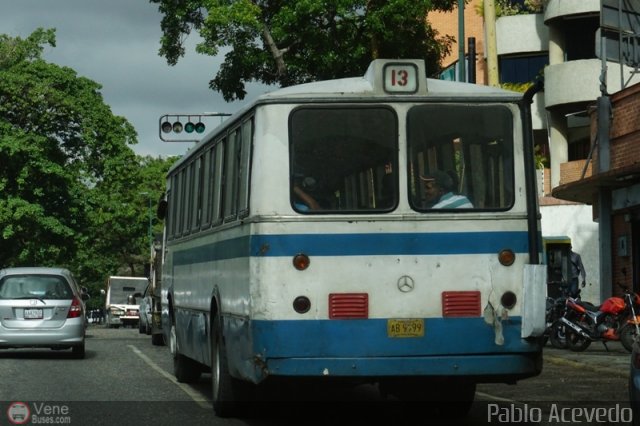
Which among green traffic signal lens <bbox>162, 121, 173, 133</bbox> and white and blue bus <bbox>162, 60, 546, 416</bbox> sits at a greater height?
green traffic signal lens <bbox>162, 121, 173, 133</bbox>

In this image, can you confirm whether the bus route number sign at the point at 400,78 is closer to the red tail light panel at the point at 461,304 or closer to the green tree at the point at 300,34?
the red tail light panel at the point at 461,304

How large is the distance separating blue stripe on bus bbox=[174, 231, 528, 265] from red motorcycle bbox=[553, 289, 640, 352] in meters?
12.1

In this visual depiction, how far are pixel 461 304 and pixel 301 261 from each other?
133 cm

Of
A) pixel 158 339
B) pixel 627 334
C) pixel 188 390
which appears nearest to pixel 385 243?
pixel 188 390

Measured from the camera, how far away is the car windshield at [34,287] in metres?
25.1

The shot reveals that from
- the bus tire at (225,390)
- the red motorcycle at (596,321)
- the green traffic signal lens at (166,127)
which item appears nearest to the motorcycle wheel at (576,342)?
the red motorcycle at (596,321)

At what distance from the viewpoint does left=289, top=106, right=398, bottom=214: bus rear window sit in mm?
11617

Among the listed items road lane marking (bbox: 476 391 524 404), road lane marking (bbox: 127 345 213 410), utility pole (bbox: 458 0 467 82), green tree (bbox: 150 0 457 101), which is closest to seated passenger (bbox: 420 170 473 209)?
road lane marking (bbox: 127 345 213 410)

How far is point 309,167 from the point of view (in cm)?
1165

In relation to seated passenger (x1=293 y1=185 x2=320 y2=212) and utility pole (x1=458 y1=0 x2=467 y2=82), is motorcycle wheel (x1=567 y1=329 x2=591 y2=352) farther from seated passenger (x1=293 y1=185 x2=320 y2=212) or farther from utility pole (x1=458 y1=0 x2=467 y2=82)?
seated passenger (x1=293 y1=185 x2=320 y2=212)

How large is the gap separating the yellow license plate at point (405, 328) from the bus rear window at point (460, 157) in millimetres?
926

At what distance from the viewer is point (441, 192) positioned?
11797 millimetres

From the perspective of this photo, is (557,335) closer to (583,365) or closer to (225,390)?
(583,365)

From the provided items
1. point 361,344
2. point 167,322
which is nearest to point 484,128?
point 361,344
